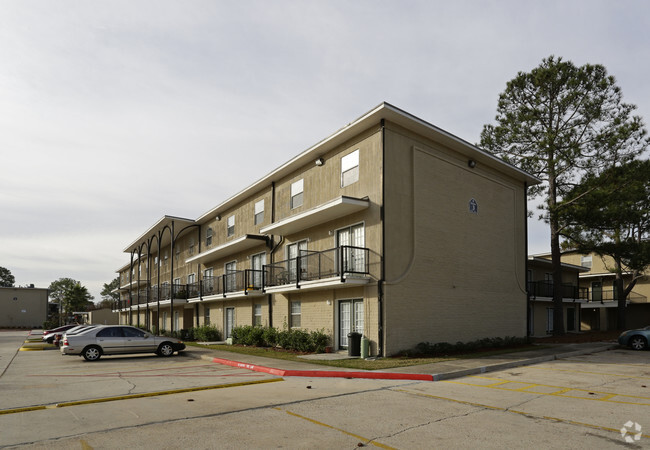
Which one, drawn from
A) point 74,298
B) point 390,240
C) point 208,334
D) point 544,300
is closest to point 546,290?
point 544,300

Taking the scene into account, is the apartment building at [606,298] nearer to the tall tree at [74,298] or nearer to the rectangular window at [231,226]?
the rectangular window at [231,226]

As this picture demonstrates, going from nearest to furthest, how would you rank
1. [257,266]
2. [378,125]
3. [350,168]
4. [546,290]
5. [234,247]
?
[378,125] → [350,168] → [257,266] → [234,247] → [546,290]

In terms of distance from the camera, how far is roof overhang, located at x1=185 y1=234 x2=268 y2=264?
26.5 m

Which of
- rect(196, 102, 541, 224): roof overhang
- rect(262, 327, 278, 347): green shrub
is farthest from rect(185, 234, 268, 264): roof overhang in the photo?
rect(262, 327, 278, 347): green shrub

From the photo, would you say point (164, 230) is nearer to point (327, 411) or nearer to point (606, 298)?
point (327, 411)

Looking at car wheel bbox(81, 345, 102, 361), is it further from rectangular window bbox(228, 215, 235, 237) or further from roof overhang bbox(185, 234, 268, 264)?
rectangular window bbox(228, 215, 235, 237)

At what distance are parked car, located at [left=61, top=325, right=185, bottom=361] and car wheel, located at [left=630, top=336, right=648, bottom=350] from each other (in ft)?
65.6

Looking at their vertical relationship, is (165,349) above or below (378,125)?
below

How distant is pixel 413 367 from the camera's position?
15.0m

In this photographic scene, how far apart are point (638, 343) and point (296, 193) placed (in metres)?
16.9

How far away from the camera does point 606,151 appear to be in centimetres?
2947

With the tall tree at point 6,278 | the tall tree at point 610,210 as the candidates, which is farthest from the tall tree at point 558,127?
the tall tree at point 6,278

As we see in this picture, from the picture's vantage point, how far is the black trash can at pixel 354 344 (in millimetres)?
18344

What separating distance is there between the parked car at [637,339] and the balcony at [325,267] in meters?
13.2
